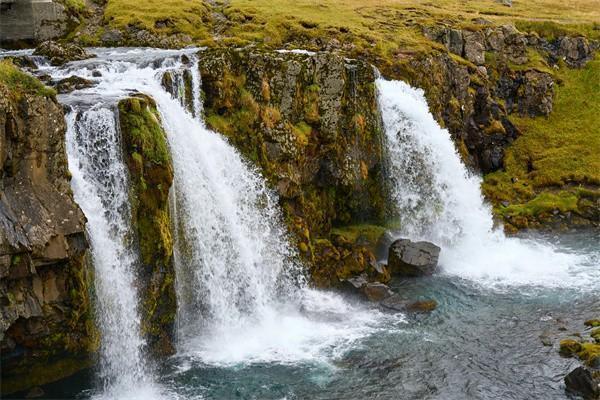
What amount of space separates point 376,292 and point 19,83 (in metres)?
18.3

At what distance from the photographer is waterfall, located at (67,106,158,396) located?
21328mm

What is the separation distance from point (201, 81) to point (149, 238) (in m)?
10.2

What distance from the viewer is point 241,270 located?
2706 centimetres

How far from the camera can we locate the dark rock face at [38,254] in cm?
1814

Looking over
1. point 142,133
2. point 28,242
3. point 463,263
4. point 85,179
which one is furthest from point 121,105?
point 463,263

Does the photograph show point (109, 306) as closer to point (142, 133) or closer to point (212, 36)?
point (142, 133)

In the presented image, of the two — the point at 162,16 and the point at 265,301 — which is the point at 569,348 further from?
the point at 162,16

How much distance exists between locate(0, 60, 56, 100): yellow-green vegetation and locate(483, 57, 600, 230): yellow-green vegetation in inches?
1244

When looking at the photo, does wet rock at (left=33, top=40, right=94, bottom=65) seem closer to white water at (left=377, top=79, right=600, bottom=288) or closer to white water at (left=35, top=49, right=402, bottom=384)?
white water at (left=35, top=49, right=402, bottom=384)

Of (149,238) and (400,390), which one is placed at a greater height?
(149,238)

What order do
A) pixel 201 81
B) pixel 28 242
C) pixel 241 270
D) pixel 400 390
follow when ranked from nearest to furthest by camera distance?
pixel 28 242 → pixel 400 390 → pixel 241 270 → pixel 201 81

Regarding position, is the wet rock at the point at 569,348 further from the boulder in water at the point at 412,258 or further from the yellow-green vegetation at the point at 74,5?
the yellow-green vegetation at the point at 74,5

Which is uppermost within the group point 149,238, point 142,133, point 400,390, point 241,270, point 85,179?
point 142,133

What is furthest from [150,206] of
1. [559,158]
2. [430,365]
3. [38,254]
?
[559,158]
